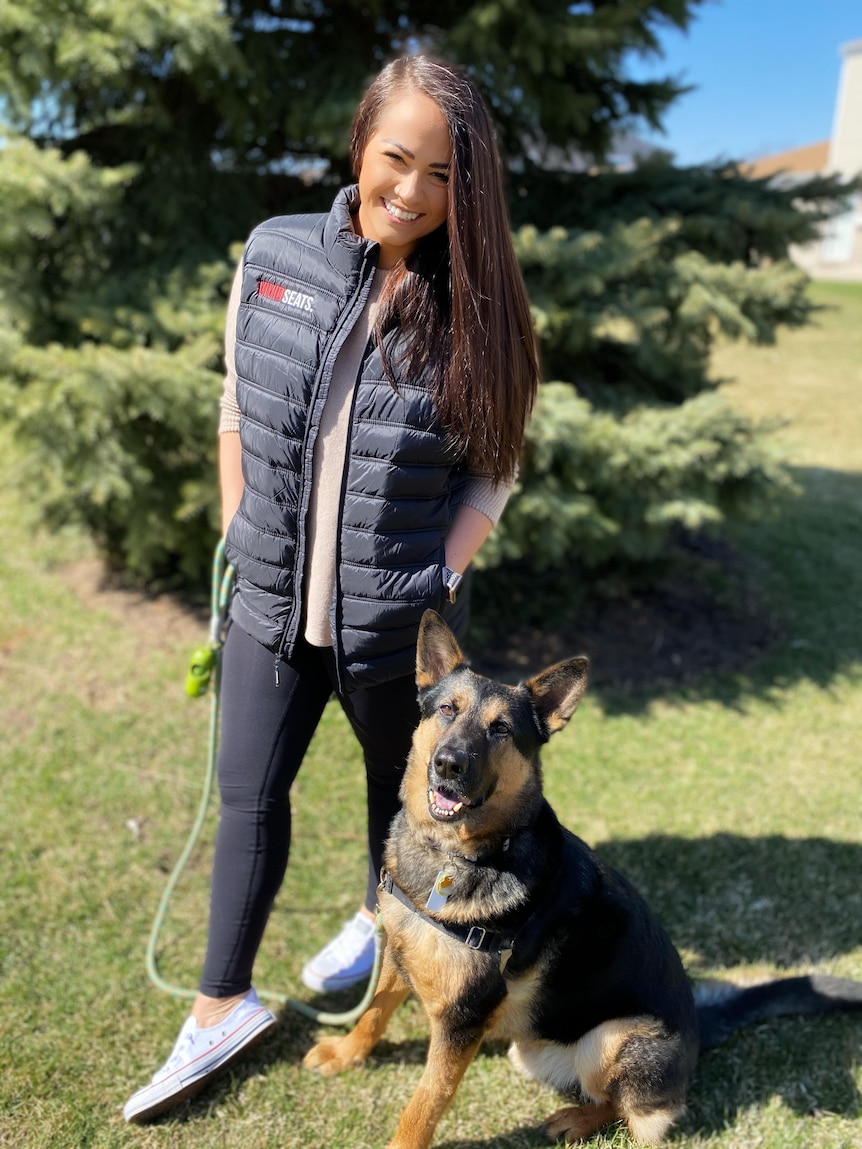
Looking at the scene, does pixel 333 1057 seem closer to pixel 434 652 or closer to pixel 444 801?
pixel 444 801

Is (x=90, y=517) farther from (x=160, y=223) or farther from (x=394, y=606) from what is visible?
(x=394, y=606)

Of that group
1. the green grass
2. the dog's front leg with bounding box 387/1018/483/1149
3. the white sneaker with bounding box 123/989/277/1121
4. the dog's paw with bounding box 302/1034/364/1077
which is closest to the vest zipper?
the dog's front leg with bounding box 387/1018/483/1149

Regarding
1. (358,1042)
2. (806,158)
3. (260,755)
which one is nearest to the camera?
(260,755)

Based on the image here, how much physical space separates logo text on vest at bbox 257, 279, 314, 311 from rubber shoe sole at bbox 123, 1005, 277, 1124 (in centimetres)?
223

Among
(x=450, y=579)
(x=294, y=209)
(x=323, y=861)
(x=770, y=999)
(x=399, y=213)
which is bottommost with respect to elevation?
(x=323, y=861)

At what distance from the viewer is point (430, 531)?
241 cm

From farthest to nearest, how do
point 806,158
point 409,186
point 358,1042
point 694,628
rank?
point 806,158
point 694,628
point 358,1042
point 409,186

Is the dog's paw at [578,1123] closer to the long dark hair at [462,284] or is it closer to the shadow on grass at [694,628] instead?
the long dark hair at [462,284]

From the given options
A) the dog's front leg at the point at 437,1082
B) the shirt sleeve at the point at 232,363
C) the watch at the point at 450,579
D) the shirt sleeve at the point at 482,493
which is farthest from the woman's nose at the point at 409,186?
the dog's front leg at the point at 437,1082

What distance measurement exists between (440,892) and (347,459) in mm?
1262

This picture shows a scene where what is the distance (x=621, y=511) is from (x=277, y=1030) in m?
3.55

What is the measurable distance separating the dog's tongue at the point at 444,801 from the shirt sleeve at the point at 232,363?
1255mm

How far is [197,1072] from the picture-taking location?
2.63 metres

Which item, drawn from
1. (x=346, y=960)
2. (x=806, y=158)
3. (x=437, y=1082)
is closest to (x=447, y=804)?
(x=437, y=1082)
